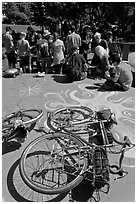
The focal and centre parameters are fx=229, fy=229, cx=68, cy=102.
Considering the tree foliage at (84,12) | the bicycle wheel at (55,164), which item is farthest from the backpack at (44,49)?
the tree foliage at (84,12)

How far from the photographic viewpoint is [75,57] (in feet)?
24.6

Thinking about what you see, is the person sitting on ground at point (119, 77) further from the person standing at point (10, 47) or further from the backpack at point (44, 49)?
the person standing at point (10, 47)

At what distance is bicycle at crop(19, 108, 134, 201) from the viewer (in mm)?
3230

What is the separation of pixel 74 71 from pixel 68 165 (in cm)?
468

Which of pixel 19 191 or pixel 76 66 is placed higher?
Answer: pixel 76 66

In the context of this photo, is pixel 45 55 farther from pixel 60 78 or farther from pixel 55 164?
pixel 55 164

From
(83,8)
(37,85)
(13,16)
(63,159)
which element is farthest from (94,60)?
(13,16)

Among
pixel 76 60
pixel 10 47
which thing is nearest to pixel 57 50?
pixel 76 60

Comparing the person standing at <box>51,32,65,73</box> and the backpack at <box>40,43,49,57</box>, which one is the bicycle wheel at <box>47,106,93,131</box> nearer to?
the person standing at <box>51,32,65,73</box>

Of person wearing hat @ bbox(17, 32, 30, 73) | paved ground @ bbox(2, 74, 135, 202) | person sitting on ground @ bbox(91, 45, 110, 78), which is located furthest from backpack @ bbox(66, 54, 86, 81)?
person wearing hat @ bbox(17, 32, 30, 73)

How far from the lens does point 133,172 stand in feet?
12.5

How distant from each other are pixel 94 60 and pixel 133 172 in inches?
201

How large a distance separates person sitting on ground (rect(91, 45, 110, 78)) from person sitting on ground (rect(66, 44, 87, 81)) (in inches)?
20.2

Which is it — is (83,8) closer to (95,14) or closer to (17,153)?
(95,14)
